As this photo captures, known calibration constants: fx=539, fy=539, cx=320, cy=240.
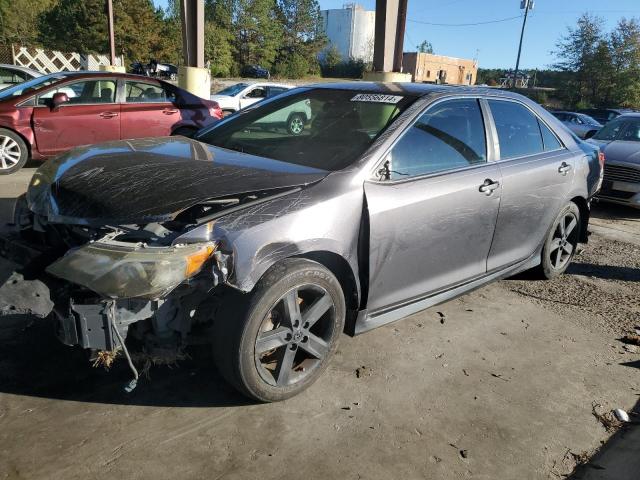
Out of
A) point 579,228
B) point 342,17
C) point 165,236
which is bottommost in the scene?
point 579,228

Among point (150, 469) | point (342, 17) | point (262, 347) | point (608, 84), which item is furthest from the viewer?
point (342, 17)

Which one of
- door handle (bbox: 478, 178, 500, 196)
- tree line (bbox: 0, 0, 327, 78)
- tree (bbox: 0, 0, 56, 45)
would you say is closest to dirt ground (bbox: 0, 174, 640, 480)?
door handle (bbox: 478, 178, 500, 196)

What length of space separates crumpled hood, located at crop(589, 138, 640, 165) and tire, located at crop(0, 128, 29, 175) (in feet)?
27.8

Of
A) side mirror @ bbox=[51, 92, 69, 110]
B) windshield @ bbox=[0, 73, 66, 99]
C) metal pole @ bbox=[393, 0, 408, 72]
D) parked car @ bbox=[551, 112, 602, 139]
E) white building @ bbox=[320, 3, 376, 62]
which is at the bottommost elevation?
parked car @ bbox=[551, 112, 602, 139]

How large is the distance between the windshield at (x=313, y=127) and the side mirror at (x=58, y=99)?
465cm

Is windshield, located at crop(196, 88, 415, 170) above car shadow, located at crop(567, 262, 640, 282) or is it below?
above

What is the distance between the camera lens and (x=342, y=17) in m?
84.8

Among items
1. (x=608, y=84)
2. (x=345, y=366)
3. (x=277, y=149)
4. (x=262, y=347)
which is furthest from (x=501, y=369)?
(x=608, y=84)

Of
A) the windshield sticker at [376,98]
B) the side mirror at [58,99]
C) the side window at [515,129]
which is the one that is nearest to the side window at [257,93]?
the side mirror at [58,99]

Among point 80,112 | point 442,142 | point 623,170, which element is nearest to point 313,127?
point 442,142

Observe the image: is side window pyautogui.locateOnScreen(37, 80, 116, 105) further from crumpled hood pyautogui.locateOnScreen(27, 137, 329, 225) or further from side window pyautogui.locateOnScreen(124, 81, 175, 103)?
crumpled hood pyautogui.locateOnScreen(27, 137, 329, 225)

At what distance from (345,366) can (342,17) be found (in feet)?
292

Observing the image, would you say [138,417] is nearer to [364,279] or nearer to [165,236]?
[165,236]

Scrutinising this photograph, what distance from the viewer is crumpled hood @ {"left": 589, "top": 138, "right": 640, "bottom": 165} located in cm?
786
